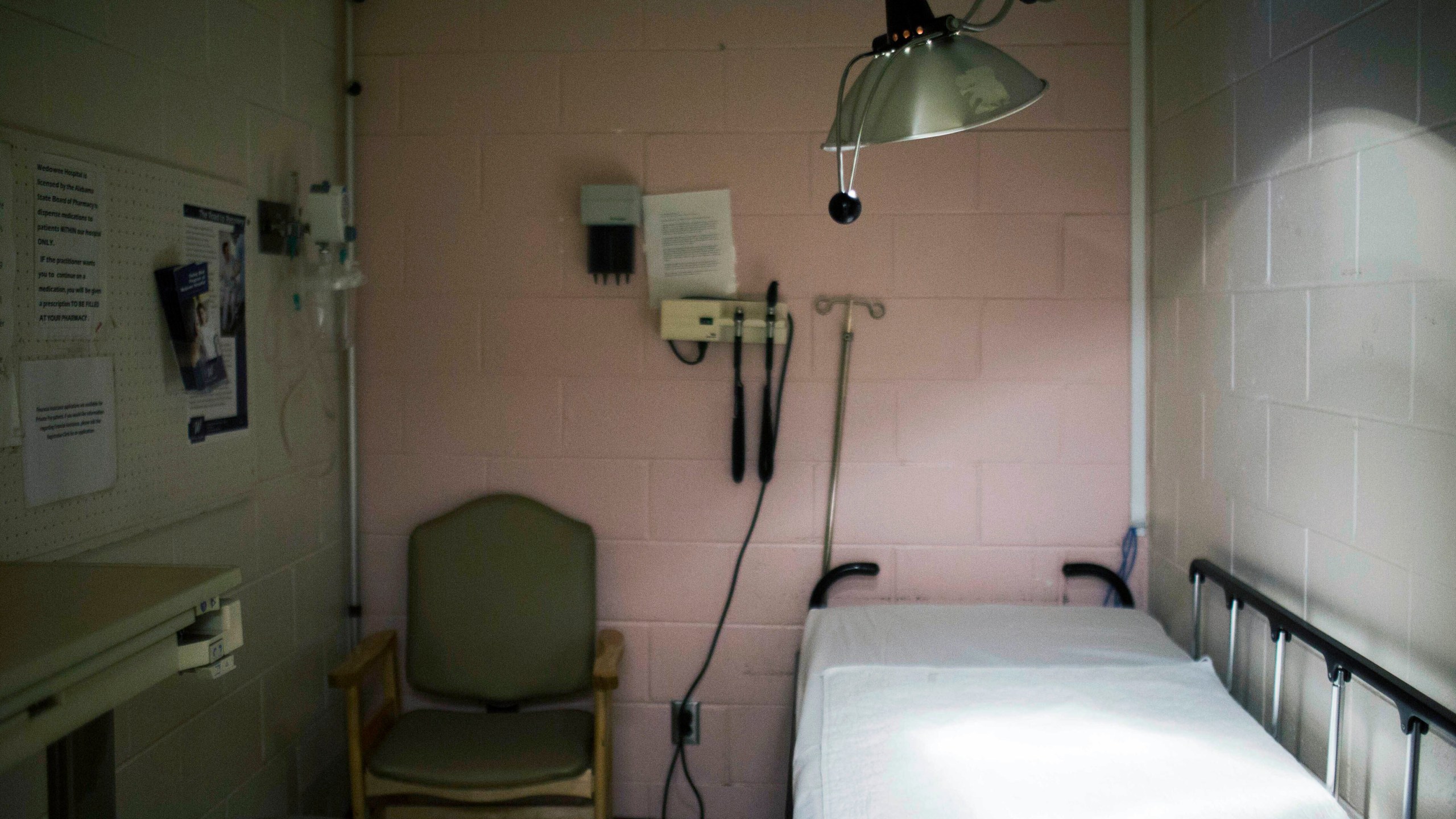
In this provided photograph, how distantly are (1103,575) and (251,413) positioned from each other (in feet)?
7.04

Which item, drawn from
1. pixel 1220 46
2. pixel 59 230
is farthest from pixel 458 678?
pixel 1220 46

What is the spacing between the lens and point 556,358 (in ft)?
8.60

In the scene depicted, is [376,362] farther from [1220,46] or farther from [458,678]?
[1220,46]

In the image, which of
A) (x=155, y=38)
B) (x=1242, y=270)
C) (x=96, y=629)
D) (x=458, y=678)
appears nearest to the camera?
(x=96, y=629)

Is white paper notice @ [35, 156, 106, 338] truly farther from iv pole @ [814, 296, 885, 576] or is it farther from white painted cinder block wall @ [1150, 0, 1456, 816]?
white painted cinder block wall @ [1150, 0, 1456, 816]

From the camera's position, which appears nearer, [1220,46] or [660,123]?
[1220,46]

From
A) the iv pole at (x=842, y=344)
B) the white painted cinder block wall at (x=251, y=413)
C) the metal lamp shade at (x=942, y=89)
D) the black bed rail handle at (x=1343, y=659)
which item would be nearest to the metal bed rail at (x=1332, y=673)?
the black bed rail handle at (x=1343, y=659)

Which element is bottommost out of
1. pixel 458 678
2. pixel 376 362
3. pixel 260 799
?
pixel 260 799

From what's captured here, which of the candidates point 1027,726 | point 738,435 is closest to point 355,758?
point 738,435

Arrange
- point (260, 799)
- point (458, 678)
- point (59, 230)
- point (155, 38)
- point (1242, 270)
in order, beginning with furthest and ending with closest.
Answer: point (458, 678)
point (260, 799)
point (1242, 270)
point (155, 38)
point (59, 230)

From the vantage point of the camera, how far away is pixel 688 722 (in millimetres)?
2643

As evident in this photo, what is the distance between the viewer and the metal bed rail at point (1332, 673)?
1395mm

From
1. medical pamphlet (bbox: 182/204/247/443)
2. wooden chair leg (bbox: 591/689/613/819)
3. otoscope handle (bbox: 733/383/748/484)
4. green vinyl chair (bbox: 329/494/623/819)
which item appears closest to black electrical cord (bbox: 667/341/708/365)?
otoscope handle (bbox: 733/383/748/484)

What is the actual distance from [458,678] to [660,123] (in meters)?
1.57
